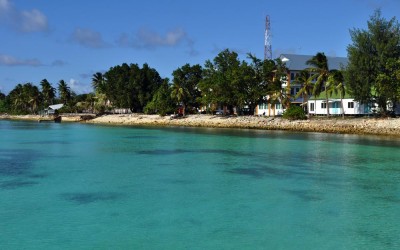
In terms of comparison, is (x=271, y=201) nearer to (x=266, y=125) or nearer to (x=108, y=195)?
(x=108, y=195)

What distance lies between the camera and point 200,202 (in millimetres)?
18562

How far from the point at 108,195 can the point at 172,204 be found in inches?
135

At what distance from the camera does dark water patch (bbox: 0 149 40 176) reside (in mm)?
26375

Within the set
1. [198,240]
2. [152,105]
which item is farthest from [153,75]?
[198,240]

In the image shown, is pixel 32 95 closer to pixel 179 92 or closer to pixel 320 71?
pixel 179 92

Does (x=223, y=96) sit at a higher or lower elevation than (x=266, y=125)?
higher

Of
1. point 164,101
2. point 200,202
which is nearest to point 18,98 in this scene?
point 164,101

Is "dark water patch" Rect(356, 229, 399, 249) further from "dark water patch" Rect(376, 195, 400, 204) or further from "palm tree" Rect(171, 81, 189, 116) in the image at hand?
"palm tree" Rect(171, 81, 189, 116)

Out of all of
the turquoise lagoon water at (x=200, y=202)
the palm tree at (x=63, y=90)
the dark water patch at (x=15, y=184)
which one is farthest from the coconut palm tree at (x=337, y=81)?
the palm tree at (x=63, y=90)

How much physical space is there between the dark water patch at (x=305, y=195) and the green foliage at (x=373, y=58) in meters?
39.5

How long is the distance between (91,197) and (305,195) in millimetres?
9731

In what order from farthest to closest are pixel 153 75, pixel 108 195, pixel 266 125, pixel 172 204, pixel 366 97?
1. pixel 153 75
2. pixel 266 125
3. pixel 366 97
4. pixel 108 195
5. pixel 172 204

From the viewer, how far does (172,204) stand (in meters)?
18.1

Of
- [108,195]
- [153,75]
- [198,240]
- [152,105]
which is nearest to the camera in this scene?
→ [198,240]
